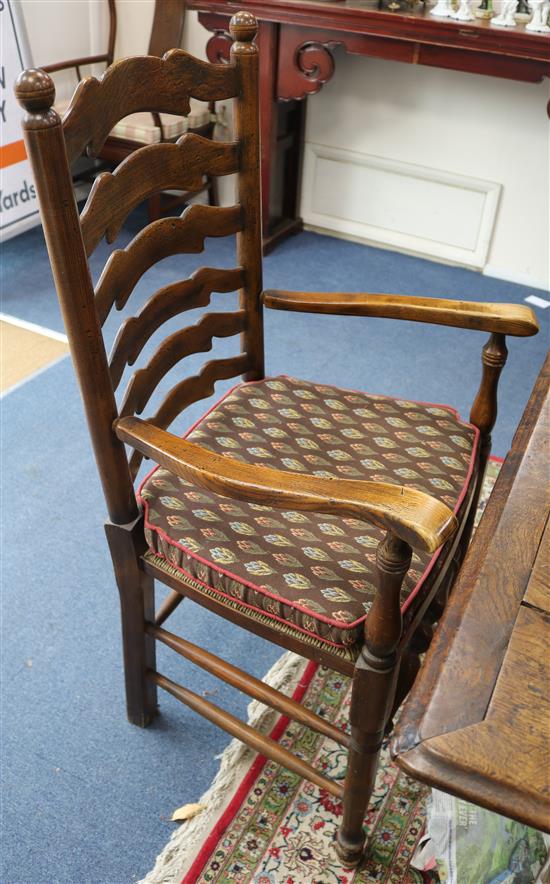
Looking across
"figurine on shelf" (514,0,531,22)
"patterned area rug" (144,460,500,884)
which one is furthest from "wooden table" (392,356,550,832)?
"figurine on shelf" (514,0,531,22)

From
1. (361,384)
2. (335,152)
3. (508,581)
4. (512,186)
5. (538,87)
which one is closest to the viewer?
(508,581)

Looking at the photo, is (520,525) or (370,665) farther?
(370,665)

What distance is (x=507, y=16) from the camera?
98.7 inches

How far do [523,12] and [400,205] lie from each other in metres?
0.80

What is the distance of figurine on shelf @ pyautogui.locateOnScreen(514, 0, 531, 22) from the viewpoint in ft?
8.48

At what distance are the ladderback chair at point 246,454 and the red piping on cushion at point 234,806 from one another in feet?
0.46

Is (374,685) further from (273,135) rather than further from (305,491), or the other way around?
(273,135)

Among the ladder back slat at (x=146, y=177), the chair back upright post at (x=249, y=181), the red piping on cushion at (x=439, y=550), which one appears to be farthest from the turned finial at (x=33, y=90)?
the red piping on cushion at (x=439, y=550)

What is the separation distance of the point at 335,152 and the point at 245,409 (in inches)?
85.0

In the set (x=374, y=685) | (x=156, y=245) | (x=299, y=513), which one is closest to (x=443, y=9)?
(x=156, y=245)

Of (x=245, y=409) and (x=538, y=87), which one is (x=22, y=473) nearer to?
(x=245, y=409)

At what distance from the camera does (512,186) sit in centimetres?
295

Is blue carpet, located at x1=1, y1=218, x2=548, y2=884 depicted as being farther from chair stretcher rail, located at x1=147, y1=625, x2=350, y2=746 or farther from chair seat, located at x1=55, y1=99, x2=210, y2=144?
chair seat, located at x1=55, y1=99, x2=210, y2=144

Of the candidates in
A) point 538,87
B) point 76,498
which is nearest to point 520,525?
point 76,498
